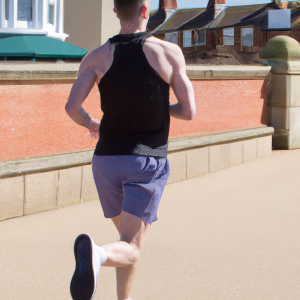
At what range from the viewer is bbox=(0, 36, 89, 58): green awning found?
22.6 ft

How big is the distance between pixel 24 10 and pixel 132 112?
254 inches

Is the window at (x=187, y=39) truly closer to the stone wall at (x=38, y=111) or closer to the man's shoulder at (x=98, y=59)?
the stone wall at (x=38, y=111)

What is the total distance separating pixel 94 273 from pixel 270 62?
7616 mm

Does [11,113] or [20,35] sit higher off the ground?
[20,35]

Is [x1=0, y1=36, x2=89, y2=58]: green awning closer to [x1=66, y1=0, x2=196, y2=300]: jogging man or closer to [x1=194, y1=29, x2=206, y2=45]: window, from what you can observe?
[x1=66, y1=0, x2=196, y2=300]: jogging man

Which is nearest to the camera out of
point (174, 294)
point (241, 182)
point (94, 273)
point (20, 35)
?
point (94, 273)

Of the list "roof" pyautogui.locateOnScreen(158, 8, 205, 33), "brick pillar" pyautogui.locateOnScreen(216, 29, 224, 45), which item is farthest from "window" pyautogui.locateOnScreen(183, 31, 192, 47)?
"brick pillar" pyautogui.locateOnScreen(216, 29, 224, 45)

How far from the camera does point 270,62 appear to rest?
878 cm

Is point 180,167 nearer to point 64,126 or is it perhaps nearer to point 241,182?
point 241,182

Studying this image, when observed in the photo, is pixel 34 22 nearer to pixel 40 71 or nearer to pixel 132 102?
pixel 40 71

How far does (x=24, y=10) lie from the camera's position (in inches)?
309

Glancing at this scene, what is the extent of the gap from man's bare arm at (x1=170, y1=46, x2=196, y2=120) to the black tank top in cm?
6

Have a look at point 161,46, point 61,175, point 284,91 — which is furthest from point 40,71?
point 284,91

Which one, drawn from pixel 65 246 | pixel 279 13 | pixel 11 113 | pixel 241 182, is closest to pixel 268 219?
pixel 241 182
